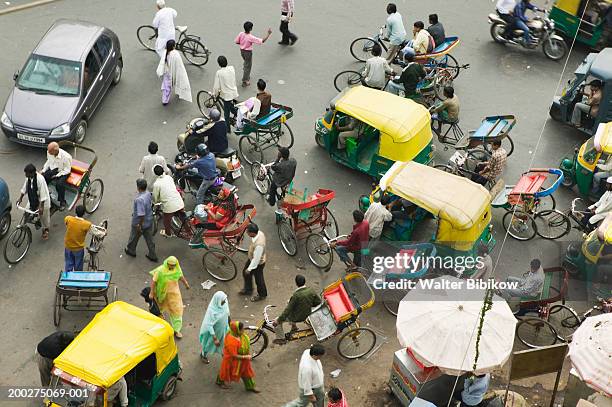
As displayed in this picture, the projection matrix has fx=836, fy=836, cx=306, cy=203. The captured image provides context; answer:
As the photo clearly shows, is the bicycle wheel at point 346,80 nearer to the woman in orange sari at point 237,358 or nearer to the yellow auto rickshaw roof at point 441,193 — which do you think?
the yellow auto rickshaw roof at point 441,193

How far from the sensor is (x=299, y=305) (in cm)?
1264

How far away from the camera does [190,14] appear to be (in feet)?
68.5

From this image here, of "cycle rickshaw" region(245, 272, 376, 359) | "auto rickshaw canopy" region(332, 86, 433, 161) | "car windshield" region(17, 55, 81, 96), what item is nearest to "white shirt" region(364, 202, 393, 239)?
"cycle rickshaw" region(245, 272, 376, 359)

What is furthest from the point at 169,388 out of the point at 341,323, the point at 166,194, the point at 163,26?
the point at 163,26

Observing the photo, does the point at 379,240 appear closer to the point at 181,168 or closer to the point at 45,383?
the point at 181,168

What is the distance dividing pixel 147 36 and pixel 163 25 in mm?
1507

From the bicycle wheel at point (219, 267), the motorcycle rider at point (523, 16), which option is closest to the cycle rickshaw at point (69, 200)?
the bicycle wheel at point (219, 267)

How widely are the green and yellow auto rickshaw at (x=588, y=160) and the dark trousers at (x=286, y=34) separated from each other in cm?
715

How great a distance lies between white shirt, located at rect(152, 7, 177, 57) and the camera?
60.6ft

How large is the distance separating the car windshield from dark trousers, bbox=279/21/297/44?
515 cm

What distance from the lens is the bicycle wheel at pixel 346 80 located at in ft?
61.5

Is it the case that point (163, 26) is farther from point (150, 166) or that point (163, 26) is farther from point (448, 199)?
point (448, 199)

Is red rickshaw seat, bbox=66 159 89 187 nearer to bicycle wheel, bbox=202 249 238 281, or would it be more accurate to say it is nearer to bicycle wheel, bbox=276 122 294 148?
bicycle wheel, bbox=202 249 238 281

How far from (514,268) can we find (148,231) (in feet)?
21.4
